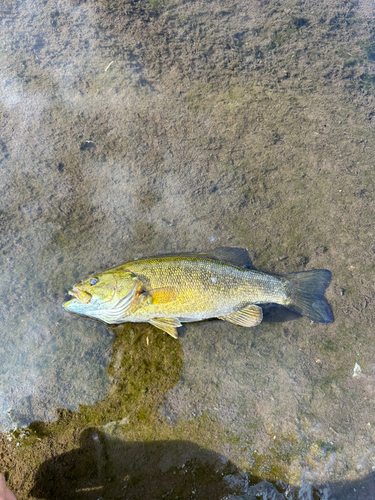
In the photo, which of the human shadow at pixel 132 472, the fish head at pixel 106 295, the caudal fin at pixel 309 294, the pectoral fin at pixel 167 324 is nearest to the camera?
the human shadow at pixel 132 472

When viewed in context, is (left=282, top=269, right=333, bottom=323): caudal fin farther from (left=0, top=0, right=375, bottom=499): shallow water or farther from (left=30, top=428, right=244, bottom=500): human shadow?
(left=30, top=428, right=244, bottom=500): human shadow

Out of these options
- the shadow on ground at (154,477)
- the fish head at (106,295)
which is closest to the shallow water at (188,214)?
the shadow on ground at (154,477)

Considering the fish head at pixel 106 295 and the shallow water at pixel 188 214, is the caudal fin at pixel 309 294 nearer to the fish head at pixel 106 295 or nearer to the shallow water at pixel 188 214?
the shallow water at pixel 188 214

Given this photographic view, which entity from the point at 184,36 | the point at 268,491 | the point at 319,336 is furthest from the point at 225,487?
the point at 184,36

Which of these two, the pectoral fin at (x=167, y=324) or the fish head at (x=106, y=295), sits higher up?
the fish head at (x=106, y=295)

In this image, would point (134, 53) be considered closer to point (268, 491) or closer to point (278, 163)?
point (278, 163)

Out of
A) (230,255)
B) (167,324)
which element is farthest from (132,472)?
(230,255)

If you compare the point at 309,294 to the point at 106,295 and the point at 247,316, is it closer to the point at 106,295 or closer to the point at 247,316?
the point at 247,316

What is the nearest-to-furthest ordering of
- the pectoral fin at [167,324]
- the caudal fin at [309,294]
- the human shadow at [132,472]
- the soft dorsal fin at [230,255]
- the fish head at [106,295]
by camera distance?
1. the human shadow at [132,472]
2. the fish head at [106,295]
3. the pectoral fin at [167,324]
4. the caudal fin at [309,294]
5. the soft dorsal fin at [230,255]
